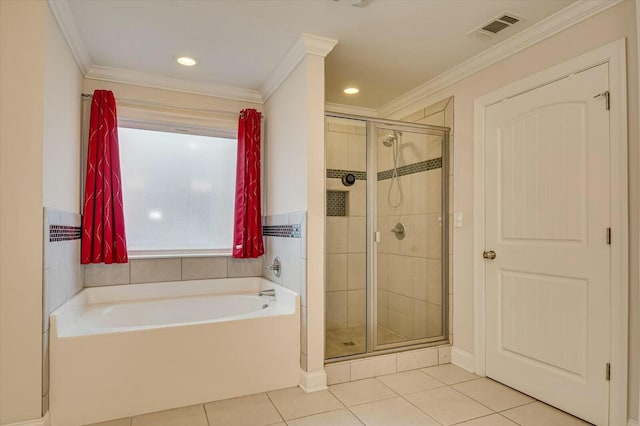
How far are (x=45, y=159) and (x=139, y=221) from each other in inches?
51.2

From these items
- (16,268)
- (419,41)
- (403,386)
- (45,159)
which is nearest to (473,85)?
(419,41)

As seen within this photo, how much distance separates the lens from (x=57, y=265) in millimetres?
2234

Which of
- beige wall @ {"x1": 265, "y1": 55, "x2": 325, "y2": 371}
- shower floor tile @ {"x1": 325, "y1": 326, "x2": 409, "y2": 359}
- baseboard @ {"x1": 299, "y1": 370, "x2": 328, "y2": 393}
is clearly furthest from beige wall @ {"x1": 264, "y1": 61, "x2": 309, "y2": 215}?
baseboard @ {"x1": 299, "y1": 370, "x2": 328, "y2": 393}

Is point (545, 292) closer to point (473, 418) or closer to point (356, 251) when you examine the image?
point (473, 418)

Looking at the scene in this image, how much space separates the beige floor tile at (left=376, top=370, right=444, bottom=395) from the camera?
2564 mm

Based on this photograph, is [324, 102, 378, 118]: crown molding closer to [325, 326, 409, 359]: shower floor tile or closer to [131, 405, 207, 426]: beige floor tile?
[325, 326, 409, 359]: shower floor tile

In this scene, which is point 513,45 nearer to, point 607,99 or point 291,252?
point 607,99

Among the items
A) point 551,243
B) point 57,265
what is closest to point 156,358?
point 57,265

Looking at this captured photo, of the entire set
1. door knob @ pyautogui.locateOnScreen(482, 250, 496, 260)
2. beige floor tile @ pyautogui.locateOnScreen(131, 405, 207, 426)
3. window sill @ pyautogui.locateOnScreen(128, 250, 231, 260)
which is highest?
door knob @ pyautogui.locateOnScreen(482, 250, 496, 260)

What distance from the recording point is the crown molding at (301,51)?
253cm

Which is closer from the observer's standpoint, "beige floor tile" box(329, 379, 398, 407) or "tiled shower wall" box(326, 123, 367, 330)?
"beige floor tile" box(329, 379, 398, 407)

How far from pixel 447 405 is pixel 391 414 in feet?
1.26

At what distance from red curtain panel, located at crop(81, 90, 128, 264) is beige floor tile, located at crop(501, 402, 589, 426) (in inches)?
116

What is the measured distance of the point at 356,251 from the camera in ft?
9.46
